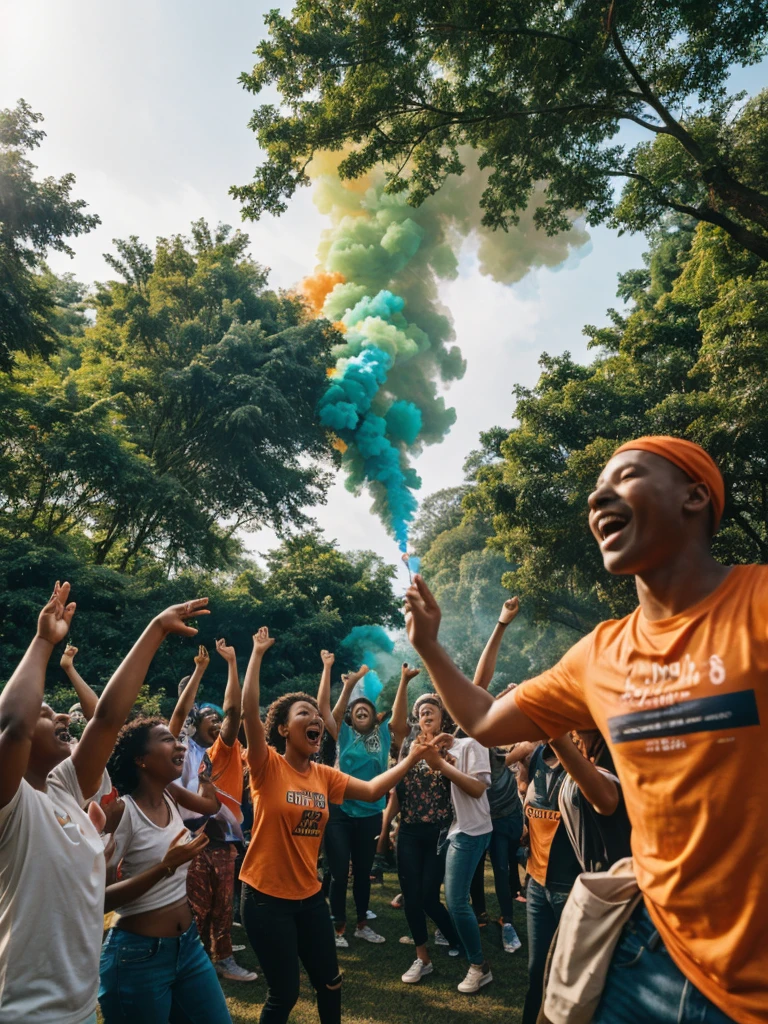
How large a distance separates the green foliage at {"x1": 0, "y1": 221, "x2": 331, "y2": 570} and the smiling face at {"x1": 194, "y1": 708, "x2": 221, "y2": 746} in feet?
50.9

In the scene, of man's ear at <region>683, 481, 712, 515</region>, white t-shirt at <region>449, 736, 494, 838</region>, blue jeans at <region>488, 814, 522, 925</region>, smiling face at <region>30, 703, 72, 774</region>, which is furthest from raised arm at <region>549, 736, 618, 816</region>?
blue jeans at <region>488, 814, 522, 925</region>

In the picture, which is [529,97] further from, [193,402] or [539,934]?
[193,402]

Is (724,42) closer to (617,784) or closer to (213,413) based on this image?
(617,784)

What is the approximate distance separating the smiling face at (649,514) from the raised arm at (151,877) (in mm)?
2199

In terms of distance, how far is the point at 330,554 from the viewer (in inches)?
1016

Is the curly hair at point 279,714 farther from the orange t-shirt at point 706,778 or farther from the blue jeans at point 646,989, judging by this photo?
the orange t-shirt at point 706,778

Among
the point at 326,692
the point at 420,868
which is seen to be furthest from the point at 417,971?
the point at 326,692

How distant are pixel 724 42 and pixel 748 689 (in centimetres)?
1138

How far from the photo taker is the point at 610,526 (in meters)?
1.87

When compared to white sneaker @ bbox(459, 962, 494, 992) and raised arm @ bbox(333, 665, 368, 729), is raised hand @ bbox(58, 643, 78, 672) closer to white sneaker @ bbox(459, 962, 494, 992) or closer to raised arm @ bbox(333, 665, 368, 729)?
raised arm @ bbox(333, 665, 368, 729)

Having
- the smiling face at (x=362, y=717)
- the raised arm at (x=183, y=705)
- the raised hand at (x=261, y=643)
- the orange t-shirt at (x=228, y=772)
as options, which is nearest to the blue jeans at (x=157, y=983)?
the raised hand at (x=261, y=643)

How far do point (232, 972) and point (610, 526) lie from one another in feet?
17.8

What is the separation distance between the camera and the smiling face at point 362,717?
7160 millimetres

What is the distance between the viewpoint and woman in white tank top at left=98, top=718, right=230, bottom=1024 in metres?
2.92
